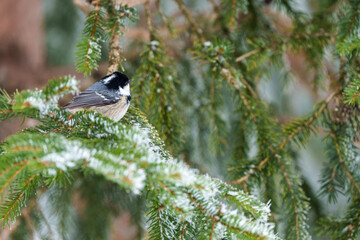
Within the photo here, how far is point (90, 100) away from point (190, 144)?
74cm

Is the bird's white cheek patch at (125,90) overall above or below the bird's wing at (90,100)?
above

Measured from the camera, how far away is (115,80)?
1527 mm

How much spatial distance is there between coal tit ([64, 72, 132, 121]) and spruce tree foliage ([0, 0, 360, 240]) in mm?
77

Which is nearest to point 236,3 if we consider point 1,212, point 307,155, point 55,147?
point 55,147

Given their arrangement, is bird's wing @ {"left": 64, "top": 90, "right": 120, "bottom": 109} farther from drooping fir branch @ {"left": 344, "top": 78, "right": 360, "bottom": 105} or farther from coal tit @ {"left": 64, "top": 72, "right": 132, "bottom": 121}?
drooping fir branch @ {"left": 344, "top": 78, "right": 360, "bottom": 105}

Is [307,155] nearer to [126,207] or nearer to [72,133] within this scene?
[126,207]

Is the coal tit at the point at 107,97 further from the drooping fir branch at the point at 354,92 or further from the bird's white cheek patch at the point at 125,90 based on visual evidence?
the drooping fir branch at the point at 354,92

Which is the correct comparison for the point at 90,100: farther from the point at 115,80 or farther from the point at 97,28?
the point at 97,28

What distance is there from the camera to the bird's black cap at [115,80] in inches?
58.4

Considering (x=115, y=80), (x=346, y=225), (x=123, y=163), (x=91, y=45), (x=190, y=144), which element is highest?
(x=190, y=144)

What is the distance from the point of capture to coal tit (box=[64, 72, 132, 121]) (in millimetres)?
1485

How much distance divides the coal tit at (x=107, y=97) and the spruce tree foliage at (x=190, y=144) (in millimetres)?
77

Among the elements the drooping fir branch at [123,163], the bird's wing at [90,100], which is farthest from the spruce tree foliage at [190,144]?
the bird's wing at [90,100]

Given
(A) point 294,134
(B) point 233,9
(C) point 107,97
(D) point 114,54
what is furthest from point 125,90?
(A) point 294,134
